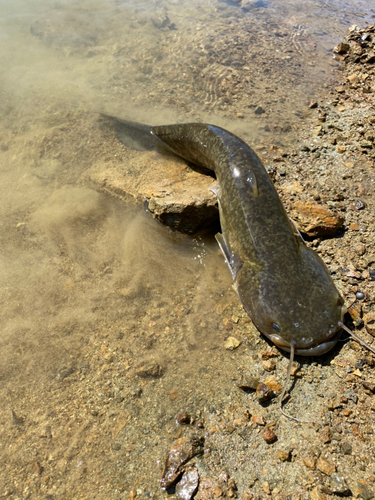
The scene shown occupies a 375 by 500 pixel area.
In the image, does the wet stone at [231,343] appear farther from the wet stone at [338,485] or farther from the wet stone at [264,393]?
the wet stone at [338,485]

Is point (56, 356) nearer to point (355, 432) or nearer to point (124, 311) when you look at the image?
point (124, 311)

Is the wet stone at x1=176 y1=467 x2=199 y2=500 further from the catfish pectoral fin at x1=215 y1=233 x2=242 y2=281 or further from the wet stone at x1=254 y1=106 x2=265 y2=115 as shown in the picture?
the wet stone at x1=254 y1=106 x2=265 y2=115

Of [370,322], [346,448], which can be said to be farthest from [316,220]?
[346,448]

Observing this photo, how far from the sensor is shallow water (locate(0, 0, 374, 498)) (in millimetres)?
2199

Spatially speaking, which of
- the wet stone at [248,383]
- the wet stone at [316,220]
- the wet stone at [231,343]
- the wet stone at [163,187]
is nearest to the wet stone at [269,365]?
the wet stone at [248,383]

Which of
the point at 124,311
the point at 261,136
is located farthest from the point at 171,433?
the point at 261,136

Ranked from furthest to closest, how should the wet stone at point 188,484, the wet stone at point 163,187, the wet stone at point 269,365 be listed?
the wet stone at point 163,187 → the wet stone at point 269,365 → the wet stone at point 188,484

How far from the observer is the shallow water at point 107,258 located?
2.20 m

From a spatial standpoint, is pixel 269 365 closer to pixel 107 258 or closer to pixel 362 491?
pixel 362 491

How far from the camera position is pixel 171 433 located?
7.19ft

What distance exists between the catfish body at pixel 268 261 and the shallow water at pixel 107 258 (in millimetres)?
286

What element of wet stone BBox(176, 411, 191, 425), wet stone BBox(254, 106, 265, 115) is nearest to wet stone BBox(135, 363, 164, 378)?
wet stone BBox(176, 411, 191, 425)

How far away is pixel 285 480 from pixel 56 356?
1.78 m

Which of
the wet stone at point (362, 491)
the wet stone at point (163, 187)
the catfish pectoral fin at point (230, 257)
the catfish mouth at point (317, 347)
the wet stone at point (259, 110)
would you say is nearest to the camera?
the wet stone at point (362, 491)
